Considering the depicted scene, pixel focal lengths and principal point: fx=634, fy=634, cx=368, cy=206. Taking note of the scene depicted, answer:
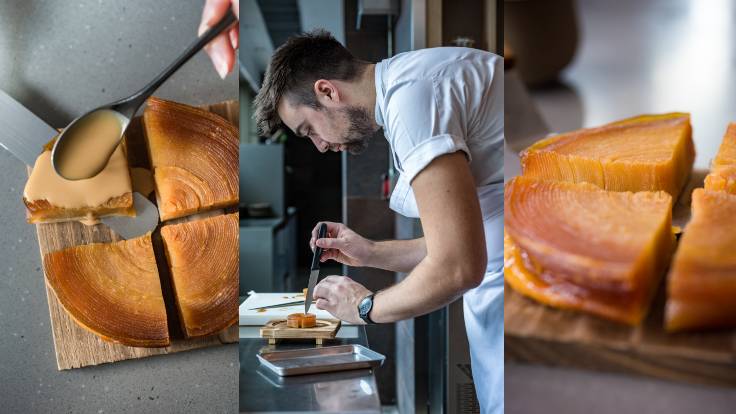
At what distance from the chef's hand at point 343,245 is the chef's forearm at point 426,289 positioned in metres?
0.19

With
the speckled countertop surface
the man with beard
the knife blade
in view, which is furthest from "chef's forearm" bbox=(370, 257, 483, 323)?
the knife blade

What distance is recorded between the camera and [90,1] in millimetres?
2061

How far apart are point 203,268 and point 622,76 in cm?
135

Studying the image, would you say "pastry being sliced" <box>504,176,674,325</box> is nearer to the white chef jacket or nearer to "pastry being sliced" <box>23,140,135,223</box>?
the white chef jacket

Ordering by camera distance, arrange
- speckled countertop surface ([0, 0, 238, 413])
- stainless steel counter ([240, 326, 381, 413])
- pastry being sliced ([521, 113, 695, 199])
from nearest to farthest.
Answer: pastry being sliced ([521, 113, 695, 199]), stainless steel counter ([240, 326, 381, 413]), speckled countertop surface ([0, 0, 238, 413])

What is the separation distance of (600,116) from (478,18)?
0.64 metres

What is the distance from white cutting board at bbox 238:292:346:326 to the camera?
157 cm

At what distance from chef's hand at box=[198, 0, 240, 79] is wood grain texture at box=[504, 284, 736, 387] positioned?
126cm

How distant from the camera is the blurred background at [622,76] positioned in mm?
1104

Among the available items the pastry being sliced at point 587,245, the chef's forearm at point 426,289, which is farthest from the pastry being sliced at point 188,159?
the pastry being sliced at point 587,245

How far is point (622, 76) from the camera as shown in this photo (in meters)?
1.11

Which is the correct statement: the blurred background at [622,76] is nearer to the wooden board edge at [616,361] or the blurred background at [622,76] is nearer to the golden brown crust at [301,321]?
the wooden board edge at [616,361]

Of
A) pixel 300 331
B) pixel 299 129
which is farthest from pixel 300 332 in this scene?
pixel 299 129

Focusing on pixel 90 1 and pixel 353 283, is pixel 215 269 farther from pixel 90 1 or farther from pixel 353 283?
pixel 90 1
